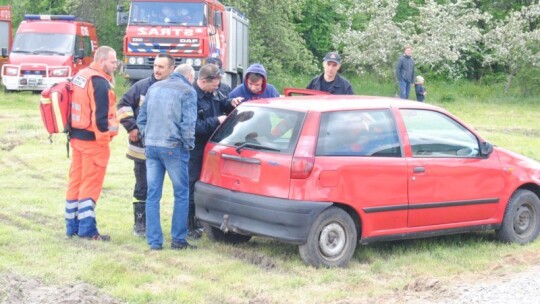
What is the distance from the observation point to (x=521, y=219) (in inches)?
337

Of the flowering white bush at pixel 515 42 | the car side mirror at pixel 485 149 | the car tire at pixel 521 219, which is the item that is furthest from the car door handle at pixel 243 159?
the flowering white bush at pixel 515 42

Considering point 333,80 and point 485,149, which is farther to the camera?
point 333,80

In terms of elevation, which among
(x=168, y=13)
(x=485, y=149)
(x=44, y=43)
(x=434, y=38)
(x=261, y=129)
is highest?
(x=168, y=13)

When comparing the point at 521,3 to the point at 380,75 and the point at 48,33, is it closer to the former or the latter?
the point at 380,75

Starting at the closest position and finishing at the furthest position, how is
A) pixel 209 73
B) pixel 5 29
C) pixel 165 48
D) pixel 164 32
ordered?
1. pixel 209 73
2. pixel 164 32
3. pixel 165 48
4. pixel 5 29

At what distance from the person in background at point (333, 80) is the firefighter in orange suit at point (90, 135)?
263 cm

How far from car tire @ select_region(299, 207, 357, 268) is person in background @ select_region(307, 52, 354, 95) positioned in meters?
2.69

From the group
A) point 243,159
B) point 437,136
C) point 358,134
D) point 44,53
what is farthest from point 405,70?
point 243,159

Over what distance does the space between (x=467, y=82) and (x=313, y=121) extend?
29895 millimetres

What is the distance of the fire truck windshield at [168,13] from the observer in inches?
883

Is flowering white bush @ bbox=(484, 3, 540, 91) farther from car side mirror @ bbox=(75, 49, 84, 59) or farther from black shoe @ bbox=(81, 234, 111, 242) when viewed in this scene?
black shoe @ bbox=(81, 234, 111, 242)

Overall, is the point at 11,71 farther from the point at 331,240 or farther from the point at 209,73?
the point at 331,240

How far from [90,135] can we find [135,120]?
0.47 meters

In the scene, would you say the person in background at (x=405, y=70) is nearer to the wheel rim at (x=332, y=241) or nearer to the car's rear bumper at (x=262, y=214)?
the car's rear bumper at (x=262, y=214)
